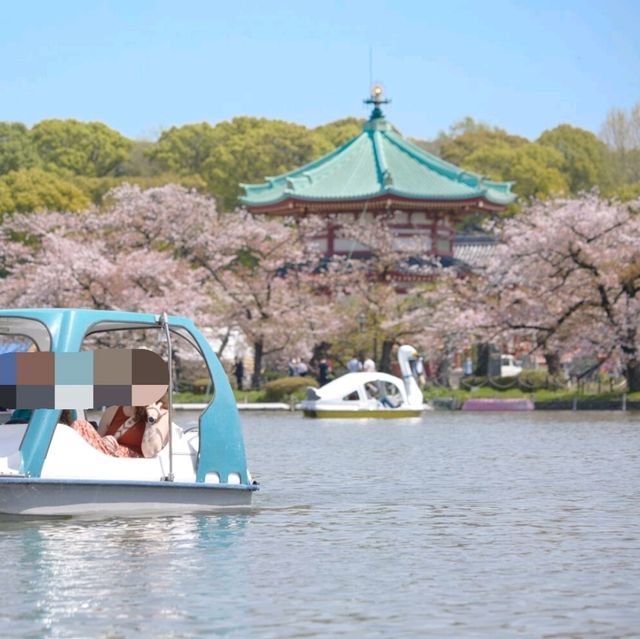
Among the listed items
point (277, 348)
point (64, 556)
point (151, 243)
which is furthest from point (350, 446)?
point (151, 243)

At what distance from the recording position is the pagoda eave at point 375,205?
76.6 metres

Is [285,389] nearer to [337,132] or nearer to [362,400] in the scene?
[362,400]

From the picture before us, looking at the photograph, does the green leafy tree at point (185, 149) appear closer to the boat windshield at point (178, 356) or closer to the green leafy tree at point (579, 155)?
the green leafy tree at point (579, 155)

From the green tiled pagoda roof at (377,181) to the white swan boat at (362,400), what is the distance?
23375 millimetres

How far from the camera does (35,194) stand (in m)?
86.0

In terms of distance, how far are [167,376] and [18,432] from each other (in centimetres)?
174

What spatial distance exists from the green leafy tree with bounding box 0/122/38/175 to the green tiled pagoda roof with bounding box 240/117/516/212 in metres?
26.9

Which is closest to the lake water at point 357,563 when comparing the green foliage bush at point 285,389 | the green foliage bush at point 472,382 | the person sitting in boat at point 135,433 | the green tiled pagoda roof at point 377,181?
the person sitting in boat at point 135,433

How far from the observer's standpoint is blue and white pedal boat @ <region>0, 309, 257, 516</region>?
18.7 m

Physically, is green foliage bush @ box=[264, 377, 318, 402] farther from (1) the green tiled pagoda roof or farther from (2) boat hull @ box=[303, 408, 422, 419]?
(1) the green tiled pagoda roof

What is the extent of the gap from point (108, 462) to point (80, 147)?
97.6 meters

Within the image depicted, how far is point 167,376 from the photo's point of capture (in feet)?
63.9

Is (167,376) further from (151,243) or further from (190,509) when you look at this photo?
(151,243)

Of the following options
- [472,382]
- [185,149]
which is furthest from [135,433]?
[185,149]
